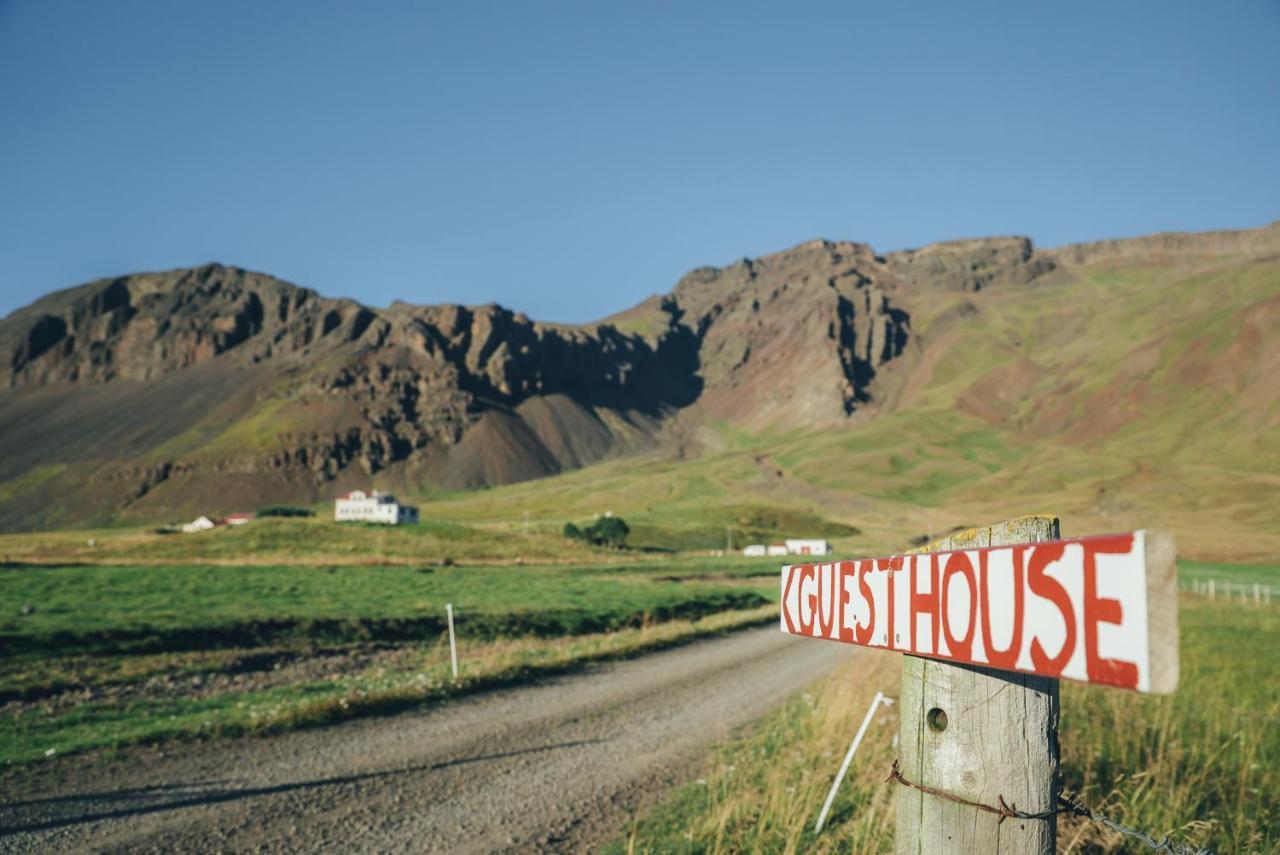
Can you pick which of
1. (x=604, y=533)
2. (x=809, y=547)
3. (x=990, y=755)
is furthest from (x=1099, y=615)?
(x=809, y=547)

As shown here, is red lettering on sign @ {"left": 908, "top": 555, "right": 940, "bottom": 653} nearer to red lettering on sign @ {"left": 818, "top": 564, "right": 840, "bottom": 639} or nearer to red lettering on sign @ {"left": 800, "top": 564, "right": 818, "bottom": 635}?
red lettering on sign @ {"left": 818, "top": 564, "right": 840, "bottom": 639}

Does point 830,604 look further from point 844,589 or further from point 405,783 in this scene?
point 405,783

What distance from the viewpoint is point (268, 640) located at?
958 inches

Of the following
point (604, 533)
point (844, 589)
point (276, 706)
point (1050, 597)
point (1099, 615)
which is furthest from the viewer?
point (604, 533)

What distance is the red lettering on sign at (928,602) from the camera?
2525 mm

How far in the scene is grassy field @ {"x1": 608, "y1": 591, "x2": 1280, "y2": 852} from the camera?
6023 mm

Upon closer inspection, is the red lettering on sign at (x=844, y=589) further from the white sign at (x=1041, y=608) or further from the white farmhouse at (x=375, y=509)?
the white farmhouse at (x=375, y=509)

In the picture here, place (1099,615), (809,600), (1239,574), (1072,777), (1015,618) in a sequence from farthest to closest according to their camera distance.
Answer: (1239,574) < (1072,777) < (809,600) < (1015,618) < (1099,615)

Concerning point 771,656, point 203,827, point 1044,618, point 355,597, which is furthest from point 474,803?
point 355,597

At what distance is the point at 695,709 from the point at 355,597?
89.3 ft

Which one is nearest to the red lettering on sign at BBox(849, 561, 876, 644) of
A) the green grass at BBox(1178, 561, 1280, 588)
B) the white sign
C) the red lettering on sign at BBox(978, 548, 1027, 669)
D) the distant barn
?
the white sign

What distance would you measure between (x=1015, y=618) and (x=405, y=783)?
374 inches

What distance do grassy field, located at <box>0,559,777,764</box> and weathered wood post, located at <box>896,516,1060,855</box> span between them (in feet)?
40.8

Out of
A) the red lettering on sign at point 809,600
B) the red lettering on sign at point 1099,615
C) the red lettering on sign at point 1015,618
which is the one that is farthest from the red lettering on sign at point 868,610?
the red lettering on sign at point 1099,615
